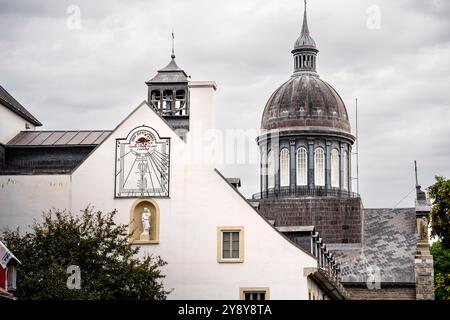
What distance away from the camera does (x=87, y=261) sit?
49969mm

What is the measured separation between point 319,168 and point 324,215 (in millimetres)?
6402

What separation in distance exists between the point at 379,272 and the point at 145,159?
42038 millimetres

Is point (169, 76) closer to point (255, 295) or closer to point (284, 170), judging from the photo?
point (284, 170)

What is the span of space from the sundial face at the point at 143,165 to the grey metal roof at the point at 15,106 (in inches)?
358

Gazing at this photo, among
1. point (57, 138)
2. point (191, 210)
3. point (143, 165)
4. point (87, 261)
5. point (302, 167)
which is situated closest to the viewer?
point (87, 261)

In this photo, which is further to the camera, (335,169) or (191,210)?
(335,169)

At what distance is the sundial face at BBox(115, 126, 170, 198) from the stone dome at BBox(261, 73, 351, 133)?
2028 inches

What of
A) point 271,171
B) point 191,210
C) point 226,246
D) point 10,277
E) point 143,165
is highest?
point 271,171

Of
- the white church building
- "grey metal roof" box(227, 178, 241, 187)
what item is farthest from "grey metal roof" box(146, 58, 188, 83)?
the white church building

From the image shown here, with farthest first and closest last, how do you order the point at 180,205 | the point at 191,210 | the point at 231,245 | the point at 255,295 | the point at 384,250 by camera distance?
the point at 384,250 < the point at 180,205 < the point at 191,210 < the point at 231,245 < the point at 255,295

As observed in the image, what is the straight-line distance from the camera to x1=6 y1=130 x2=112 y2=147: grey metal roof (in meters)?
64.6

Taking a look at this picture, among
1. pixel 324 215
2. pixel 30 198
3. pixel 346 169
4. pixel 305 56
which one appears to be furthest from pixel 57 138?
pixel 305 56
